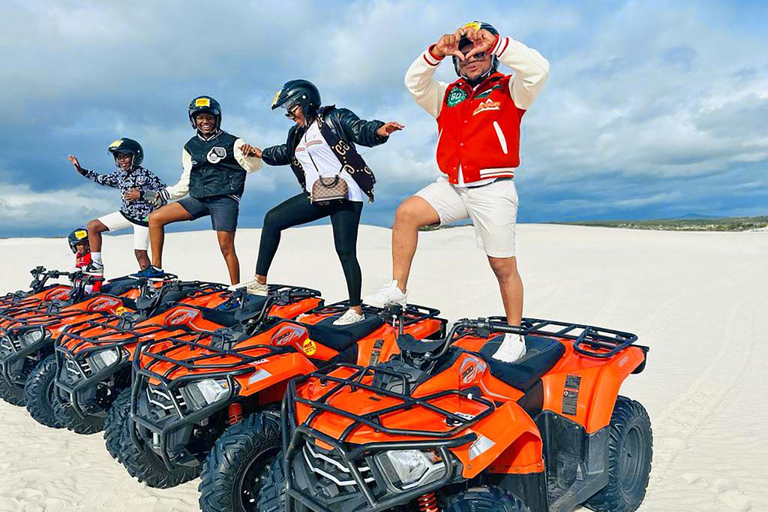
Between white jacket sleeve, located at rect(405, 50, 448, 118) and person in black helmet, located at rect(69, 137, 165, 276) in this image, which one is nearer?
white jacket sleeve, located at rect(405, 50, 448, 118)

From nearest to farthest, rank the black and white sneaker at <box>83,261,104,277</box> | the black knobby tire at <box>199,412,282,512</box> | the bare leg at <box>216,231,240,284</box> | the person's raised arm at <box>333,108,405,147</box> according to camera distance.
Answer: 1. the black knobby tire at <box>199,412,282,512</box>
2. the person's raised arm at <box>333,108,405,147</box>
3. the bare leg at <box>216,231,240,284</box>
4. the black and white sneaker at <box>83,261,104,277</box>

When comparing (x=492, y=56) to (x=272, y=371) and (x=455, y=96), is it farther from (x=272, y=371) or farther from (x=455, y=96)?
(x=272, y=371)

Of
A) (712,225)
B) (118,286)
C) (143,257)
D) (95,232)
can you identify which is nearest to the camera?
(118,286)

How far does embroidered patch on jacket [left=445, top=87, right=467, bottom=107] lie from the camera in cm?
375

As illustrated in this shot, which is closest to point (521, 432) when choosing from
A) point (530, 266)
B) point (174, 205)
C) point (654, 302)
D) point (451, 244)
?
point (174, 205)

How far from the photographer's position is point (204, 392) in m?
3.05

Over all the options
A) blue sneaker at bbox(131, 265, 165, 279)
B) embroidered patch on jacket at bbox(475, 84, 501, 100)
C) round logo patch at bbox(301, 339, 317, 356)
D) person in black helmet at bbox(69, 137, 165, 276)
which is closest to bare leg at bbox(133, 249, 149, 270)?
person in black helmet at bbox(69, 137, 165, 276)

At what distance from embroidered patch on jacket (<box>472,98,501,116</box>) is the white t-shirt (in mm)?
1498

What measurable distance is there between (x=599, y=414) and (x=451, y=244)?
24901 millimetres

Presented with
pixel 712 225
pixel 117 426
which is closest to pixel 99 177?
pixel 117 426

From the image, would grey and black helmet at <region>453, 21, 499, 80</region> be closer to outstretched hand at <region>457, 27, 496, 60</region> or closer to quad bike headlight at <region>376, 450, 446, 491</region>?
outstretched hand at <region>457, 27, 496, 60</region>

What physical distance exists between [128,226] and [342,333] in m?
4.89

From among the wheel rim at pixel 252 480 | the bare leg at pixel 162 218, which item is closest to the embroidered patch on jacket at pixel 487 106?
the wheel rim at pixel 252 480

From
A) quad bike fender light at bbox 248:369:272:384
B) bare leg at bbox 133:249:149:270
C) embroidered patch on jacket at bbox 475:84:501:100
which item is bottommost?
quad bike fender light at bbox 248:369:272:384
